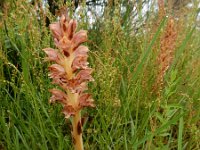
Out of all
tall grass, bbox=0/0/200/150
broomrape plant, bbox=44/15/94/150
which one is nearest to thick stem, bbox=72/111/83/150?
broomrape plant, bbox=44/15/94/150

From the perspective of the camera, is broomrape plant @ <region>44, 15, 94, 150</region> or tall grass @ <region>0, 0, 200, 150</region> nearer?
broomrape plant @ <region>44, 15, 94, 150</region>

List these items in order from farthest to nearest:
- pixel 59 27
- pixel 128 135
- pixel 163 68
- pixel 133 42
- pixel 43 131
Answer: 1. pixel 133 42
2. pixel 128 135
3. pixel 43 131
4. pixel 163 68
5. pixel 59 27

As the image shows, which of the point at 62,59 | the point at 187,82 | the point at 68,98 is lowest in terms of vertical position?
Result: the point at 187,82

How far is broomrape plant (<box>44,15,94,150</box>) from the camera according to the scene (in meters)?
0.84

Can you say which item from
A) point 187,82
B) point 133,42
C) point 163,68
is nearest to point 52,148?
point 163,68

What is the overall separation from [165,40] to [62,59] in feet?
1.62

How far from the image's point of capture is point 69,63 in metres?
0.86

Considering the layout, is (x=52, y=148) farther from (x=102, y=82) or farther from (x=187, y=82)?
(x=187, y=82)

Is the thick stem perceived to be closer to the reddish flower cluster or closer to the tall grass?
the reddish flower cluster

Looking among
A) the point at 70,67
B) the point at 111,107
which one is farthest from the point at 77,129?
the point at 111,107

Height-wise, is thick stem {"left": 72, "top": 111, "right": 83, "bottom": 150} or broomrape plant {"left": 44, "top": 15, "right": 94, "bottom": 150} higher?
broomrape plant {"left": 44, "top": 15, "right": 94, "bottom": 150}

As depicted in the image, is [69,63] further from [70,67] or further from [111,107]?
[111,107]

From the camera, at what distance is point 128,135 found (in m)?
1.58

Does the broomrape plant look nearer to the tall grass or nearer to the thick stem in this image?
the thick stem
